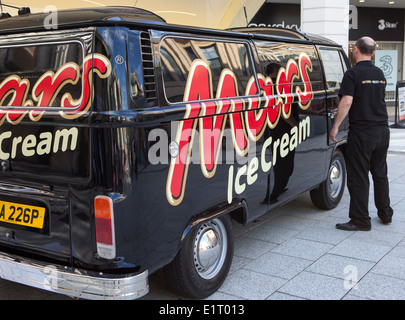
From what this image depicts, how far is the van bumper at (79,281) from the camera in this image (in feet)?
8.73

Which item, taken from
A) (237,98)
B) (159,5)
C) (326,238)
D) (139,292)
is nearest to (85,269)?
(139,292)

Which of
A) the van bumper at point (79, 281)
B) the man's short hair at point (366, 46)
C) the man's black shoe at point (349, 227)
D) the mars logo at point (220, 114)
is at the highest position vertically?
the man's short hair at point (366, 46)

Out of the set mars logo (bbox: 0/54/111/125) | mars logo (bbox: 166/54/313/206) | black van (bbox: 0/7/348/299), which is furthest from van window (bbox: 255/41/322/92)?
mars logo (bbox: 0/54/111/125)

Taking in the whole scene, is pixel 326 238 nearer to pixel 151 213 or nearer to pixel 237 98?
pixel 237 98

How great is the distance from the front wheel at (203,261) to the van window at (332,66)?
8.47 feet

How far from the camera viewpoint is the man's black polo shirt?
4742 mm

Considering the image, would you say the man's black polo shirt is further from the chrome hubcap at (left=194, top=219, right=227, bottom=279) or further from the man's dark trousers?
the chrome hubcap at (left=194, top=219, right=227, bottom=279)

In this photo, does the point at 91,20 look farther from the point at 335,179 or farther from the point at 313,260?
the point at 335,179

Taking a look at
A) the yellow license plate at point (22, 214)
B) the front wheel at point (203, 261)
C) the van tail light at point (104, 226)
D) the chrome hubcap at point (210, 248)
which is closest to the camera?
the van tail light at point (104, 226)

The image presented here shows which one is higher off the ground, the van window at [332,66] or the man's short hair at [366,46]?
the man's short hair at [366,46]

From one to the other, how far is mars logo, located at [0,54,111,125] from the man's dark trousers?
3.07m

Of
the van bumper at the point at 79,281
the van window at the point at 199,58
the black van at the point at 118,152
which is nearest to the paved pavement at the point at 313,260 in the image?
the black van at the point at 118,152

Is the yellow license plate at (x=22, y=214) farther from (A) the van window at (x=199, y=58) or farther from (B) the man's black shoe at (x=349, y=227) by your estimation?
(B) the man's black shoe at (x=349, y=227)

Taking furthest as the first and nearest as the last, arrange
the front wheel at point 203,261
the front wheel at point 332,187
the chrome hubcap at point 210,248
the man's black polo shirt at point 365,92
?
1. the front wheel at point 332,187
2. the man's black polo shirt at point 365,92
3. the chrome hubcap at point 210,248
4. the front wheel at point 203,261
